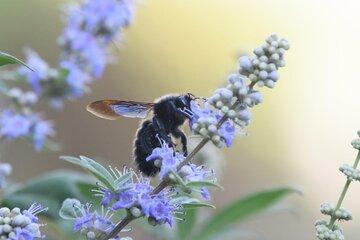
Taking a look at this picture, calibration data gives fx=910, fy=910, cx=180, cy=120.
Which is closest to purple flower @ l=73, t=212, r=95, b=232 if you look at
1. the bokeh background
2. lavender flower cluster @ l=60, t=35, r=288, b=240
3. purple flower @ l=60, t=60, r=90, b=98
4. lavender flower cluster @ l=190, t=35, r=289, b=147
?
lavender flower cluster @ l=60, t=35, r=288, b=240

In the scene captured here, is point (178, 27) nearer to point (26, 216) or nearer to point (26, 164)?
point (26, 164)

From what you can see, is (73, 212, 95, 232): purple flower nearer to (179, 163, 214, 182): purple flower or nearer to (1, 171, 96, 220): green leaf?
(179, 163, 214, 182): purple flower

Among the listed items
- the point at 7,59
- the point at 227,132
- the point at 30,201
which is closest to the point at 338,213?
the point at 227,132

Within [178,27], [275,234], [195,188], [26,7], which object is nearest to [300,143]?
[275,234]

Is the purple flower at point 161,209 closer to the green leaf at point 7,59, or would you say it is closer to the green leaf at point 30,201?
Answer: the green leaf at point 7,59

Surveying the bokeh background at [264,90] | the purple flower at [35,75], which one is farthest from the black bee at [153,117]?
the bokeh background at [264,90]

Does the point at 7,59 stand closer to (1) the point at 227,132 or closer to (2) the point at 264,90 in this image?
(1) the point at 227,132
